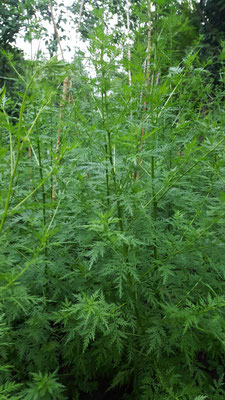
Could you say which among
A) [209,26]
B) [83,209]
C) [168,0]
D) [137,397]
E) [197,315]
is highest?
[209,26]

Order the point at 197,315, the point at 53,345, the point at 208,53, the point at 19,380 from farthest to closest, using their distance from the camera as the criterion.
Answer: the point at 208,53 → the point at 19,380 → the point at 53,345 → the point at 197,315

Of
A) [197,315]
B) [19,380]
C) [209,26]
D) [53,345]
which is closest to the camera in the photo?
[197,315]

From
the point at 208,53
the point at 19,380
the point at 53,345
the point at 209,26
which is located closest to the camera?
the point at 53,345

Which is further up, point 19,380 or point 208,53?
point 208,53

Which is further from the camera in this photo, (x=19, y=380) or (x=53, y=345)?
(x=19, y=380)

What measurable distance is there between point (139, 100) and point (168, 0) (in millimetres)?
548

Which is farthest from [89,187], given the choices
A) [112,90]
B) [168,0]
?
[168,0]

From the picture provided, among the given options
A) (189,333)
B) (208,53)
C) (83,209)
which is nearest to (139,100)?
(83,209)

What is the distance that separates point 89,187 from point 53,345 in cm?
87

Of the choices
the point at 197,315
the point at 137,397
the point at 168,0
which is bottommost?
the point at 137,397

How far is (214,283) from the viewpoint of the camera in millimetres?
1811

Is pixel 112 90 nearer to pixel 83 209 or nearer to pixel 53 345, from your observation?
pixel 83 209

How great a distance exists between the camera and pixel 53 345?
5.53ft

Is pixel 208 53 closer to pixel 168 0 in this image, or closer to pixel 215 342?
pixel 168 0
